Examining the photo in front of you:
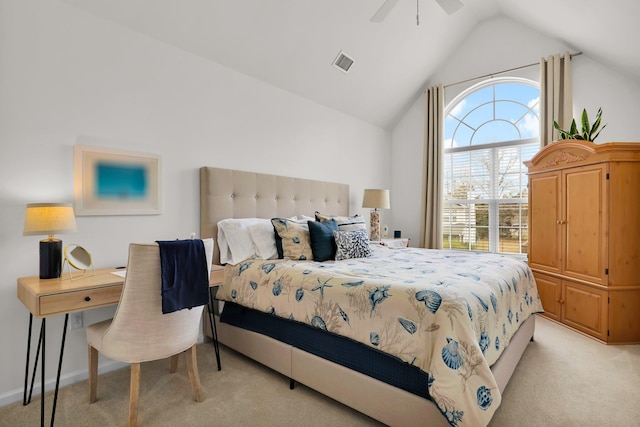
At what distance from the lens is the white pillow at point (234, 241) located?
279 centimetres

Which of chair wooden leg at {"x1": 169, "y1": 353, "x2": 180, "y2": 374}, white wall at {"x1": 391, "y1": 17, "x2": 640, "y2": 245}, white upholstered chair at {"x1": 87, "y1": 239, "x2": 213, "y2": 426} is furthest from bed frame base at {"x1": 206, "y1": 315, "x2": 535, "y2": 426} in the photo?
white wall at {"x1": 391, "y1": 17, "x2": 640, "y2": 245}

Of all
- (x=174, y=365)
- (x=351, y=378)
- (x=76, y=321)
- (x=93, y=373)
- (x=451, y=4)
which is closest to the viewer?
(x=351, y=378)

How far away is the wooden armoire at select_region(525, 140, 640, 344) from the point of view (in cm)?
295

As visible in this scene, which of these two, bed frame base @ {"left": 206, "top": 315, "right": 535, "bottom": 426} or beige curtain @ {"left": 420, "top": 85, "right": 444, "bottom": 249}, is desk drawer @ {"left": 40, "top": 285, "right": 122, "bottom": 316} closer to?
bed frame base @ {"left": 206, "top": 315, "right": 535, "bottom": 426}

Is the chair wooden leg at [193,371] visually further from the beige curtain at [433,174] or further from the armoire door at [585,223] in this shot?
the beige curtain at [433,174]

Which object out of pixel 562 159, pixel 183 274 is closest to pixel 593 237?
pixel 562 159

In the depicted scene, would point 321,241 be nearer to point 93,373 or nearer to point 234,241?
point 234,241

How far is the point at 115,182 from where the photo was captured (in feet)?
7.96

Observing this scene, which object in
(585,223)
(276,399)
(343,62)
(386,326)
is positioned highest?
(343,62)

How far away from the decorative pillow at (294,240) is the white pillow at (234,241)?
0.84 feet

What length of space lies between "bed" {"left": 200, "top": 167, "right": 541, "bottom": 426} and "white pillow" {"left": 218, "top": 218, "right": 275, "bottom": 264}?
0.08 meters

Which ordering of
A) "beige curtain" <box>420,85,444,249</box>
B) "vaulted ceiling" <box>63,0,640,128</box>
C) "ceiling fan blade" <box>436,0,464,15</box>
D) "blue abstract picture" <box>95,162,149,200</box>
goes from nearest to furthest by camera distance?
Answer: "blue abstract picture" <box>95,162,149,200</box> < "ceiling fan blade" <box>436,0,464,15</box> < "vaulted ceiling" <box>63,0,640,128</box> < "beige curtain" <box>420,85,444,249</box>

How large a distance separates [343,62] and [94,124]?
2579 mm

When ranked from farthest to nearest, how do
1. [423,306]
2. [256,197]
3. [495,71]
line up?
[495,71], [256,197], [423,306]
